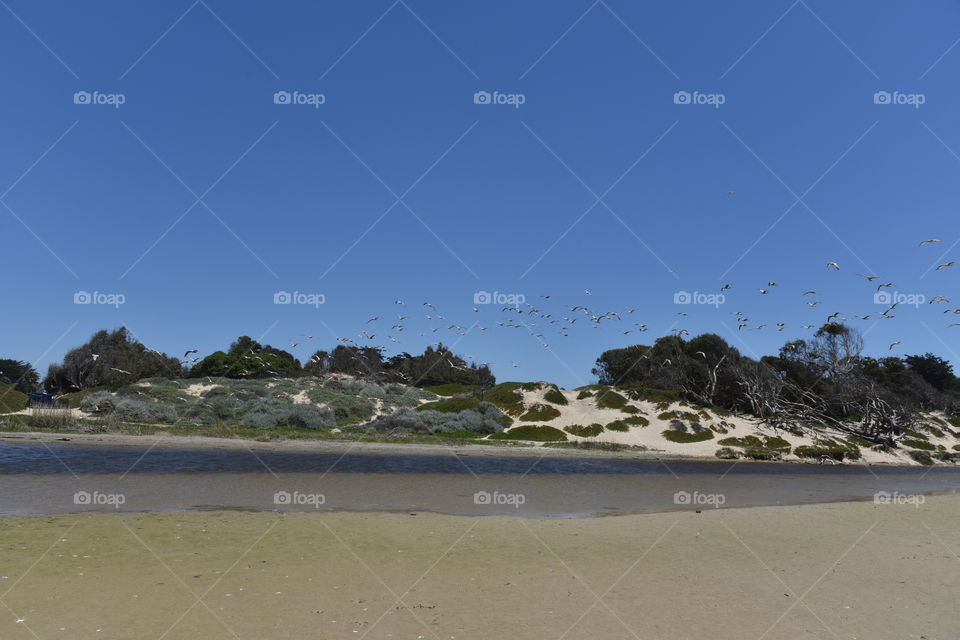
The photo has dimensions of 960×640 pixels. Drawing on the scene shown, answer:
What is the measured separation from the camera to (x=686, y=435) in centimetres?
4694

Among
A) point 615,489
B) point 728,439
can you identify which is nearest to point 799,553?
point 615,489

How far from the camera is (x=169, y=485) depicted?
20.0 meters

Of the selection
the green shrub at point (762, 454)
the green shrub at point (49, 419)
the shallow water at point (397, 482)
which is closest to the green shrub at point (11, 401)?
the green shrub at point (49, 419)

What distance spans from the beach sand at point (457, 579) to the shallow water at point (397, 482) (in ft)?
8.95

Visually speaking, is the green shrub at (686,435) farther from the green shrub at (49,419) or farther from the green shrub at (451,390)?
the green shrub at (49,419)

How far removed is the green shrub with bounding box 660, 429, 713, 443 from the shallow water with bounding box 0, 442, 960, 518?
9138 mm

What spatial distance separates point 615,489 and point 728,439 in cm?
2657

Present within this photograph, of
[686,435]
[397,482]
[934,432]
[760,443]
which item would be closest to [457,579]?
[397,482]

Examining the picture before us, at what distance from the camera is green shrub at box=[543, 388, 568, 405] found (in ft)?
181

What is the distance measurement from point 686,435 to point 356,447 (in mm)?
24582

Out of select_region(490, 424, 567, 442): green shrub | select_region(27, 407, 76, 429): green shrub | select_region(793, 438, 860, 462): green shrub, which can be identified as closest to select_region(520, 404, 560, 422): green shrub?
select_region(490, 424, 567, 442): green shrub

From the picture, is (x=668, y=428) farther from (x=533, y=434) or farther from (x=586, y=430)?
(x=533, y=434)

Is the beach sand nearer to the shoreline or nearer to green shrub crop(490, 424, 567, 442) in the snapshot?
the shoreline

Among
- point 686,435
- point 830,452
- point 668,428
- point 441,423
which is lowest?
point 830,452
